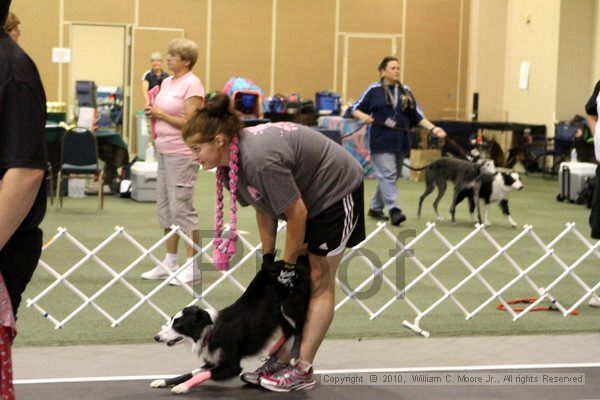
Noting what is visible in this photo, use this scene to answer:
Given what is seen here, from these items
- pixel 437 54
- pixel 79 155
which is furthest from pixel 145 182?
pixel 437 54

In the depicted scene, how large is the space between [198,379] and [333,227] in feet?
2.11

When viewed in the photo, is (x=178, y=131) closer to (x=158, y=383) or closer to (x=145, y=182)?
(x=158, y=383)

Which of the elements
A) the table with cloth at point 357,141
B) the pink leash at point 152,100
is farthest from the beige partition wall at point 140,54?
the pink leash at point 152,100

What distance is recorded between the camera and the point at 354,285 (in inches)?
197

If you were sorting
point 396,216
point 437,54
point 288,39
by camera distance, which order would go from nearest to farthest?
point 396,216 < point 288,39 < point 437,54

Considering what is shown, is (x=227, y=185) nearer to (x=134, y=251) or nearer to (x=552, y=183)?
(x=134, y=251)

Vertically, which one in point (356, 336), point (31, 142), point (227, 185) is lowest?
point (356, 336)

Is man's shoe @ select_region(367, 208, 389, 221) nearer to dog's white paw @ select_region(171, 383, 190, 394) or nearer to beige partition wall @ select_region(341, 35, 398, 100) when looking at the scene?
dog's white paw @ select_region(171, 383, 190, 394)

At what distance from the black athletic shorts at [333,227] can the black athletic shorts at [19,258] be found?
1376 mm

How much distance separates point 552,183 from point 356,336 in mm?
8154

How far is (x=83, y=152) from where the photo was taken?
8.04 metres

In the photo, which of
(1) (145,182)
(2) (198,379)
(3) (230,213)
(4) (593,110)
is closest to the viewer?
(3) (230,213)

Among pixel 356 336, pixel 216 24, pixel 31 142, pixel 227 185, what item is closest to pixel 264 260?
pixel 227 185

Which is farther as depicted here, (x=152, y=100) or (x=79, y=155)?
(x=79, y=155)
